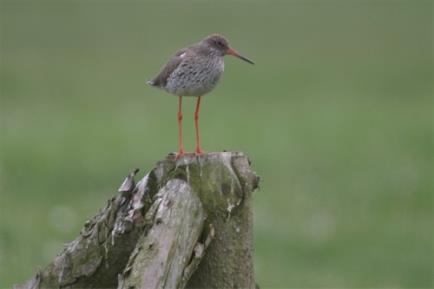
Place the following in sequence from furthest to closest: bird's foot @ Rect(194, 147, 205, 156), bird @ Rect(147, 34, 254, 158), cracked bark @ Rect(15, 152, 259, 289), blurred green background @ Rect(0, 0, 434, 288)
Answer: blurred green background @ Rect(0, 0, 434, 288) < bird @ Rect(147, 34, 254, 158) < bird's foot @ Rect(194, 147, 205, 156) < cracked bark @ Rect(15, 152, 259, 289)

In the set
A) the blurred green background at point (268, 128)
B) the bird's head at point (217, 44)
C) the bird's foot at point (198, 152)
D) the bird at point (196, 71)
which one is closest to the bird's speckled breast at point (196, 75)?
the bird at point (196, 71)

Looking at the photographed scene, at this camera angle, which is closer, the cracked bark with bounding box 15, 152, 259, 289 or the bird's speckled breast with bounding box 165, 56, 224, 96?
the cracked bark with bounding box 15, 152, 259, 289

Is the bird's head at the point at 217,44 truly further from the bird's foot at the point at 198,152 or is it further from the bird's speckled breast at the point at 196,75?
the bird's foot at the point at 198,152

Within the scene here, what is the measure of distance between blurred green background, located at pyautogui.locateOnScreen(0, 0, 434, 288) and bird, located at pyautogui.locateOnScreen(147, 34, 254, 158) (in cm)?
293

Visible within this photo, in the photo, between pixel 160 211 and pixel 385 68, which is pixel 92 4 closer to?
pixel 385 68

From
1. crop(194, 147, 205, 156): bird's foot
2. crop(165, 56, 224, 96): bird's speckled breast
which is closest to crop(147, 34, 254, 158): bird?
crop(165, 56, 224, 96): bird's speckled breast

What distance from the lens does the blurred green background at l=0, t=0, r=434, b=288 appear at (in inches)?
397

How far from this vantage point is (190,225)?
457 centimetres

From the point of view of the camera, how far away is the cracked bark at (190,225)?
184 inches

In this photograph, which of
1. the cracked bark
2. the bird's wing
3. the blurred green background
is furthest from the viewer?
the blurred green background

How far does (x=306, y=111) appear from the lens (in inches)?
731

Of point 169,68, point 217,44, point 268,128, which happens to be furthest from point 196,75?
point 268,128

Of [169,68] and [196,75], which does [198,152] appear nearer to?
[196,75]

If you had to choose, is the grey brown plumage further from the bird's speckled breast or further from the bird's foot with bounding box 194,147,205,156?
the bird's foot with bounding box 194,147,205,156
